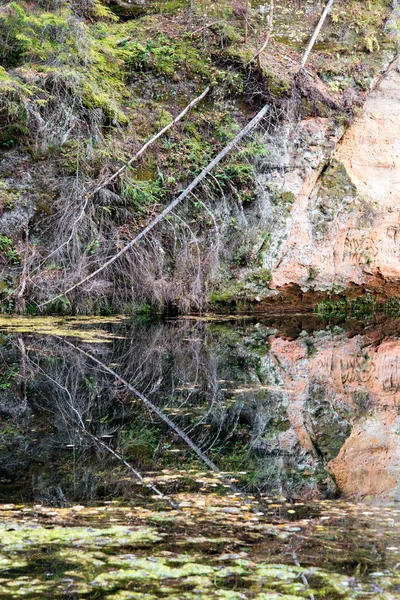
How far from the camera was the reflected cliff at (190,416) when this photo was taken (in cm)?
512

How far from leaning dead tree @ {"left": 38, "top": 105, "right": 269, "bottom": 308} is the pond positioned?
2.70 m

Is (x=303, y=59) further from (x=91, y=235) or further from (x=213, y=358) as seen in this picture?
(x=213, y=358)

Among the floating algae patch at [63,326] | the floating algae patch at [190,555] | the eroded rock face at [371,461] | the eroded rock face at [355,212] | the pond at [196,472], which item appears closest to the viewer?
the floating algae patch at [190,555]

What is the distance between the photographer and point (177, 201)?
47.5 feet

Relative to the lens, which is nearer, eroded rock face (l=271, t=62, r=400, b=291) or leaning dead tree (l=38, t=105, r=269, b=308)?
leaning dead tree (l=38, t=105, r=269, b=308)

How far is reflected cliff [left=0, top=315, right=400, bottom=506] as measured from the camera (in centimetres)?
512

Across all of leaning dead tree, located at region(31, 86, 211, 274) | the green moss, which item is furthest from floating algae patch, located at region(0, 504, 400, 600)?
the green moss

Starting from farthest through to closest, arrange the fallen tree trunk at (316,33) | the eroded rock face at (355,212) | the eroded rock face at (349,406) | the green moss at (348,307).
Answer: the green moss at (348,307), the eroded rock face at (355,212), the fallen tree trunk at (316,33), the eroded rock face at (349,406)

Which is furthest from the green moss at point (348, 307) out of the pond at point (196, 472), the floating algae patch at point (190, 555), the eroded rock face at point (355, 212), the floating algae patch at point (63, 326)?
the floating algae patch at point (190, 555)

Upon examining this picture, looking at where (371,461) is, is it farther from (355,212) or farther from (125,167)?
(355,212)

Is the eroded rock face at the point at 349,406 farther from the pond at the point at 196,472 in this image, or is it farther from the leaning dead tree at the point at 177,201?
the leaning dead tree at the point at 177,201

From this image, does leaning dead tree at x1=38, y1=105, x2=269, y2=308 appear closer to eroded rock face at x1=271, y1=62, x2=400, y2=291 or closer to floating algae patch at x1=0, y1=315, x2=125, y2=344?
floating algae patch at x1=0, y1=315, x2=125, y2=344

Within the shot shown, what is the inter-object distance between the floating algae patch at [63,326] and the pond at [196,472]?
1.57ft

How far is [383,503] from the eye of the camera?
15.8 feet
